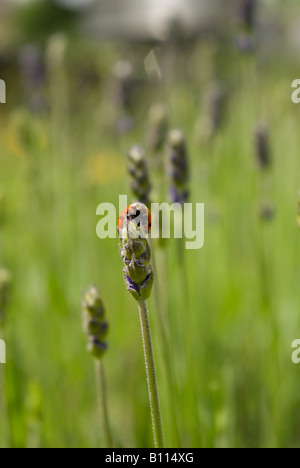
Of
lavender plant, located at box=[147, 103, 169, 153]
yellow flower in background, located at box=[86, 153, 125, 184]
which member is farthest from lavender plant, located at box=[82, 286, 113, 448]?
yellow flower in background, located at box=[86, 153, 125, 184]

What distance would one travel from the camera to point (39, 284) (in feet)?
8.18

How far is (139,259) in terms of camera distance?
0.75 m

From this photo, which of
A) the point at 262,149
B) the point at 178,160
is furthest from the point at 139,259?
the point at 262,149

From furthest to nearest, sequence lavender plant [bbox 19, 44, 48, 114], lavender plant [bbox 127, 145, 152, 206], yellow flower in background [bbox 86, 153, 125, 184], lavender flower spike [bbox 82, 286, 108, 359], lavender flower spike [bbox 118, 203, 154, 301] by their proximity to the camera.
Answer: yellow flower in background [bbox 86, 153, 125, 184]
lavender plant [bbox 19, 44, 48, 114]
lavender plant [bbox 127, 145, 152, 206]
lavender flower spike [bbox 82, 286, 108, 359]
lavender flower spike [bbox 118, 203, 154, 301]

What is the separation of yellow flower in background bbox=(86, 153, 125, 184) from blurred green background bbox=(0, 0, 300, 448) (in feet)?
0.22

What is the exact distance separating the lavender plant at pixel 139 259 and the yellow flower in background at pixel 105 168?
8.71 feet

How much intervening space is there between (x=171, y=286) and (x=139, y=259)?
125 cm

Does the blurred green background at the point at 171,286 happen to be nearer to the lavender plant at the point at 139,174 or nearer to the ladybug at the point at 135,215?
the lavender plant at the point at 139,174

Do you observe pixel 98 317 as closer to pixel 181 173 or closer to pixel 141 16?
pixel 181 173

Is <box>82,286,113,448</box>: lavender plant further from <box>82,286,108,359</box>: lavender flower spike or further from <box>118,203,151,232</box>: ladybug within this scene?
<box>118,203,151,232</box>: ladybug

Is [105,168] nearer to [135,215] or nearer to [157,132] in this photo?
[157,132]

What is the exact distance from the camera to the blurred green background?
1.54m

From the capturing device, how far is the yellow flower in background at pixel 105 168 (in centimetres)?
360
